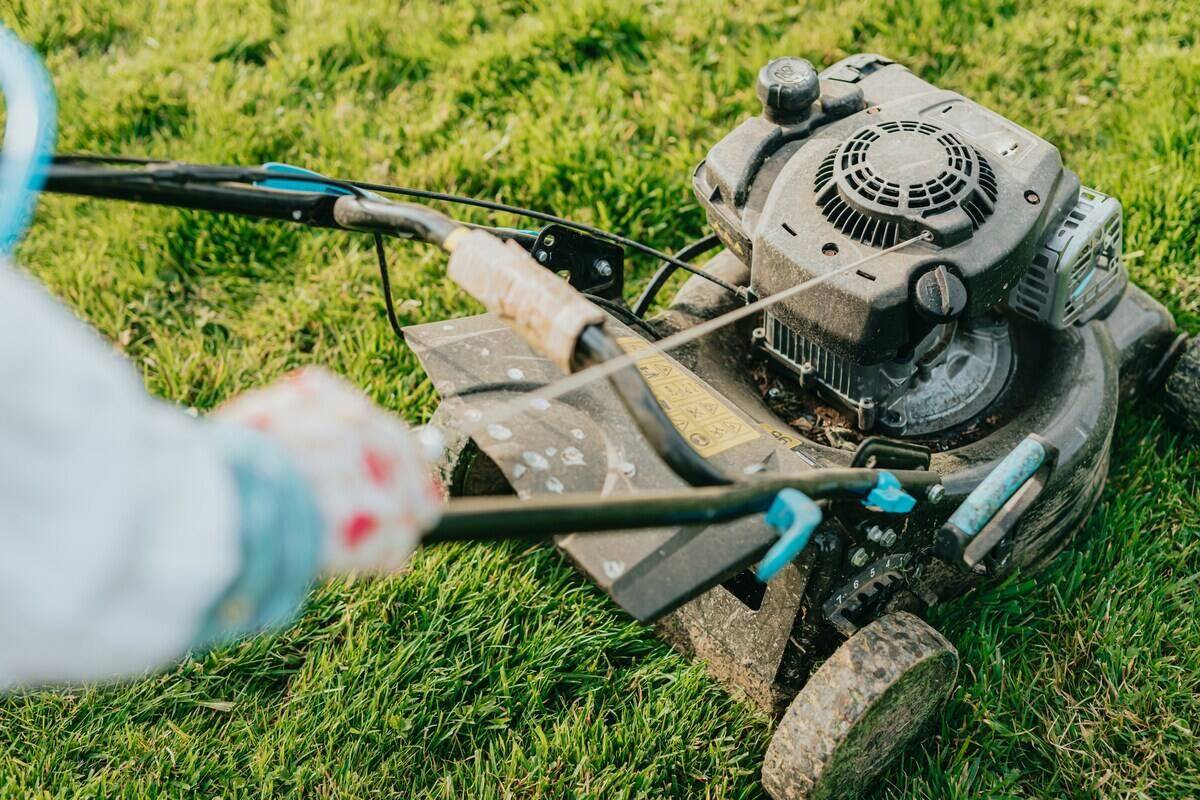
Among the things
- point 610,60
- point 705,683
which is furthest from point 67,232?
point 705,683

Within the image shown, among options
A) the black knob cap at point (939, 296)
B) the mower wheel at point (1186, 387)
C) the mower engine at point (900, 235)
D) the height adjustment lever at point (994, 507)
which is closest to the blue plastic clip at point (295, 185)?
the mower engine at point (900, 235)

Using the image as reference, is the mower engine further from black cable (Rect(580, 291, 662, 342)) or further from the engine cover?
black cable (Rect(580, 291, 662, 342))

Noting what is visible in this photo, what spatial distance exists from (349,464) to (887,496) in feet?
2.73

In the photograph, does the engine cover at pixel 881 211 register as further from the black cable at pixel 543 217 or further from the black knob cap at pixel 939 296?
the black cable at pixel 543 217

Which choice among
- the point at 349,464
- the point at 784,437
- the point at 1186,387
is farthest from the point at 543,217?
the point at 1186,387

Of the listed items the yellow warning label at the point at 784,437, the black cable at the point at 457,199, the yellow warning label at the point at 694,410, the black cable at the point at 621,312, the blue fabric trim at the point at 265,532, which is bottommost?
the yellow warning label at the point at 784,437

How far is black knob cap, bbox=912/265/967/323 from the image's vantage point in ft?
5.43

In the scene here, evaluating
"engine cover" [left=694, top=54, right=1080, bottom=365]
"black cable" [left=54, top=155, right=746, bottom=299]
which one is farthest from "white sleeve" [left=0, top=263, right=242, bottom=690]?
"engine cover" [left=694, top=54, right=1080, bottom=365]

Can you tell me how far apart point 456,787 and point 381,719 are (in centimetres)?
19

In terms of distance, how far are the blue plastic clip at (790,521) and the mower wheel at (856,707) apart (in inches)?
19.7

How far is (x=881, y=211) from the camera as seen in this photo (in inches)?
67.7

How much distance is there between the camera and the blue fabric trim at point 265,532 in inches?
35.2

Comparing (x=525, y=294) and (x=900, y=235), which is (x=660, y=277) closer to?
(x=900, y=235)

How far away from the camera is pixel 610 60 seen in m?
3.26
